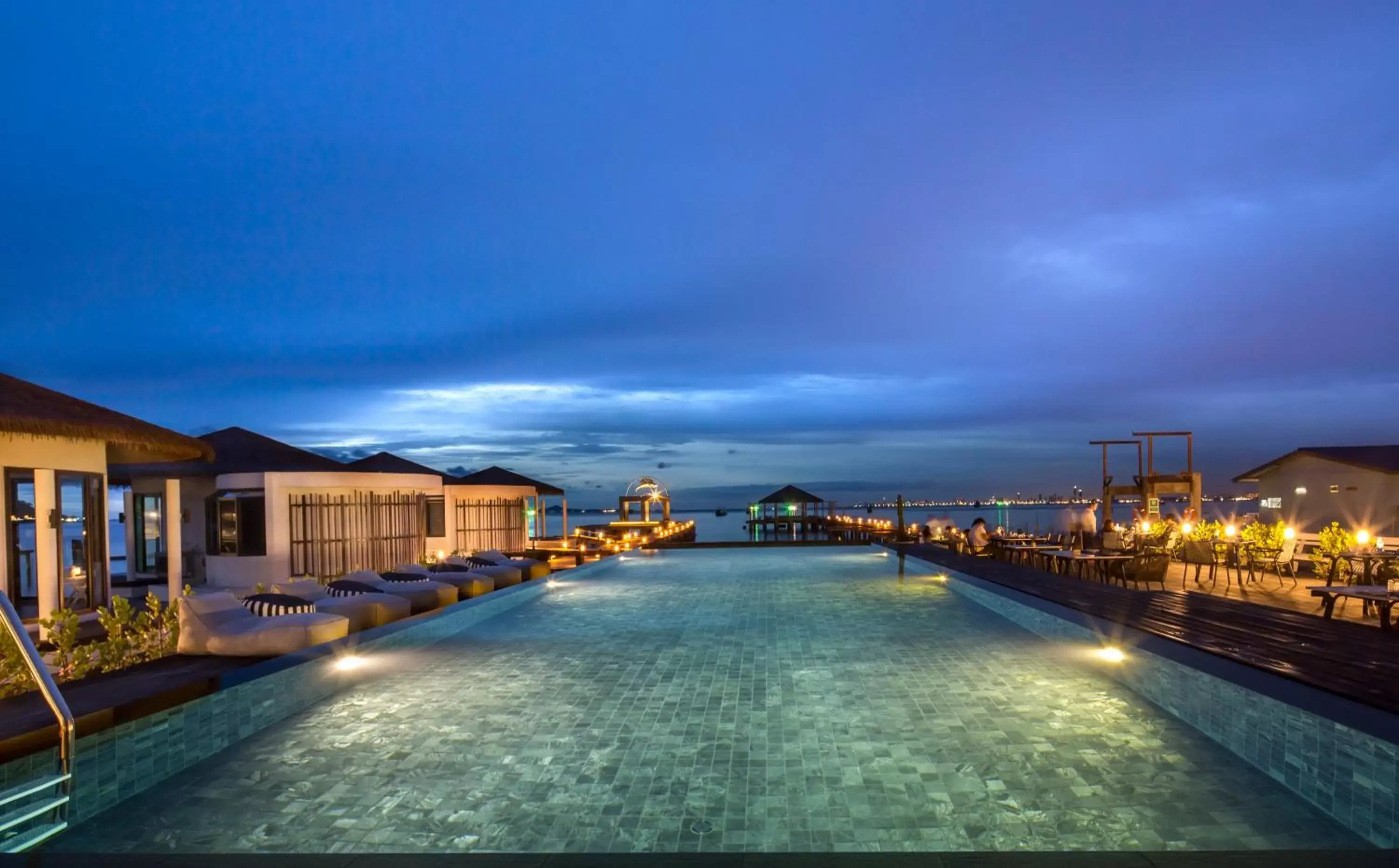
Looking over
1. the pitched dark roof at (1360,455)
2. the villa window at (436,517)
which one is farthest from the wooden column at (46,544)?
the pitched dark roof at (1360,455)

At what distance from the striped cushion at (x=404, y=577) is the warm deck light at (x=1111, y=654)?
6.97m

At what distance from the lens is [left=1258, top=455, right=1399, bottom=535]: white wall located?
17.9 metres

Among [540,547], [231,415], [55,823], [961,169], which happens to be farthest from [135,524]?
[231,415]

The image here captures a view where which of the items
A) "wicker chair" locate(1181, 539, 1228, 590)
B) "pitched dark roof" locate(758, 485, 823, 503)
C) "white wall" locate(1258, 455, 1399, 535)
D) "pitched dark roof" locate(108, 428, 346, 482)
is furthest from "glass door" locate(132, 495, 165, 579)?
"white wall" locate(1258, 455, 1399, 535)

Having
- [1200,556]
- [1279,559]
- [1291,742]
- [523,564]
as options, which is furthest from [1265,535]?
[523,564]

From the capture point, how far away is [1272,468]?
20.9 metres

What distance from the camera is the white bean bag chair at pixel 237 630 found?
4551 mm

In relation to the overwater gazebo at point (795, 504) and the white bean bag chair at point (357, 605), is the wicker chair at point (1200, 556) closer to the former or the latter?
the white bean bag chair at point (357, 605)

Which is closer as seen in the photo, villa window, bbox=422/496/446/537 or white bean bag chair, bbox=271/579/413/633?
white bean bag chair, bbox=271/579/413/633

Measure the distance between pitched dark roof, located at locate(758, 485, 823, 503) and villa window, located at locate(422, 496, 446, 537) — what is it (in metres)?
14.9

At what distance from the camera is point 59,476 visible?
7195 mm

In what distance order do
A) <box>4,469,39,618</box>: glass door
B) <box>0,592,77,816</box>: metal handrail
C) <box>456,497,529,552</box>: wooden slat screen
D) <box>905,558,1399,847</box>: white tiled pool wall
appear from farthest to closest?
<box>456,497,529,552</box>: wooden slat screen
<box>4,469,39,618</box>: glass door
<box>905,558,1399,847</box>: white tiled pool wall
<box>0,592,77,816</box>: metal handrail

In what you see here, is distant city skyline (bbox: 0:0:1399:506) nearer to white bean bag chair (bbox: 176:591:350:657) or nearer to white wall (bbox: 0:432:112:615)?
white wall (bbox: 0:432:112:615)

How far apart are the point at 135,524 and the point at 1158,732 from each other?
16669 millimetres
